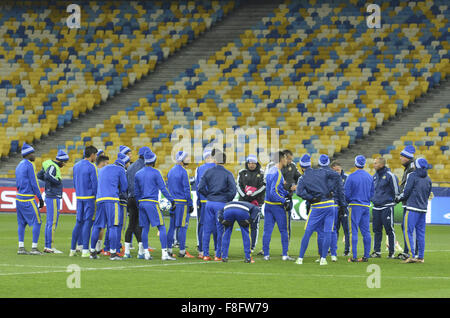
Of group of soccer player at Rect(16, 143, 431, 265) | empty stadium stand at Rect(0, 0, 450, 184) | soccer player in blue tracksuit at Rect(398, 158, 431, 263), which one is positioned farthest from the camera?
empty stadium stand at Rect(0, 0, 450, 184)

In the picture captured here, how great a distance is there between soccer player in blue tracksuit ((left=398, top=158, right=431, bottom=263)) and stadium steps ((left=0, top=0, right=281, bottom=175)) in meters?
23.0

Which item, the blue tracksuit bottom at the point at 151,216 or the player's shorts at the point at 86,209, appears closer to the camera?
the blue tracksuit bottom at the point at 151,216

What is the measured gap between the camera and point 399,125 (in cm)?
3588

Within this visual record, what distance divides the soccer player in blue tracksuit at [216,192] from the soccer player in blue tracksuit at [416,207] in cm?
355

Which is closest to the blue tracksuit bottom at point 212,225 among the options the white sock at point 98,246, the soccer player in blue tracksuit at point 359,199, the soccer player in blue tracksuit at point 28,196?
the white sock at point 98,246

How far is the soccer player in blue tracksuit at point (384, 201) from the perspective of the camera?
19.4 m

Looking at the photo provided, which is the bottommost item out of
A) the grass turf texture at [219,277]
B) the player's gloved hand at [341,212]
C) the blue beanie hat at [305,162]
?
the grass turf texture at [219,277]

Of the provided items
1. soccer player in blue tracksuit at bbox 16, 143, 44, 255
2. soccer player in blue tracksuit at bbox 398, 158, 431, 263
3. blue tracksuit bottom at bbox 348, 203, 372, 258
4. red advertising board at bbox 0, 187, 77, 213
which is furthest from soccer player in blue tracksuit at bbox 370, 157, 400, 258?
red advertising board at bbox 0, 187, 77, 213

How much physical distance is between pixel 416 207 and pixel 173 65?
2582 centimetres

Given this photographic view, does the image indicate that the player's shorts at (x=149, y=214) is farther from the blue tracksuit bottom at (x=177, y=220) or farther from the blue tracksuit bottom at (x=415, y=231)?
the blue tracksuit bottom at (x=415, y=231)

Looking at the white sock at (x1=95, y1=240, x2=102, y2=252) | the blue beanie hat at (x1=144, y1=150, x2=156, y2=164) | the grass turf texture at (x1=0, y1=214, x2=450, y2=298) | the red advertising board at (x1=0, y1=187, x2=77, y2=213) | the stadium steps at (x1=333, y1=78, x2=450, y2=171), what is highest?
the stadium steps at (x1=333, y1=78, x2=450, y2=171)

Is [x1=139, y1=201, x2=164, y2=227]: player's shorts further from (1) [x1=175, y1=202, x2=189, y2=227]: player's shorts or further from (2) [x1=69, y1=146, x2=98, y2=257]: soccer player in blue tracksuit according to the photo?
(2) [x1=69, y1=146, x2=98, y2=257]: soccer player in blue tracksuit

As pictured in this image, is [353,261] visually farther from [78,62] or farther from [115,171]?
[78,62]

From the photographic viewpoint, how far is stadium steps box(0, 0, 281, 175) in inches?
1543
